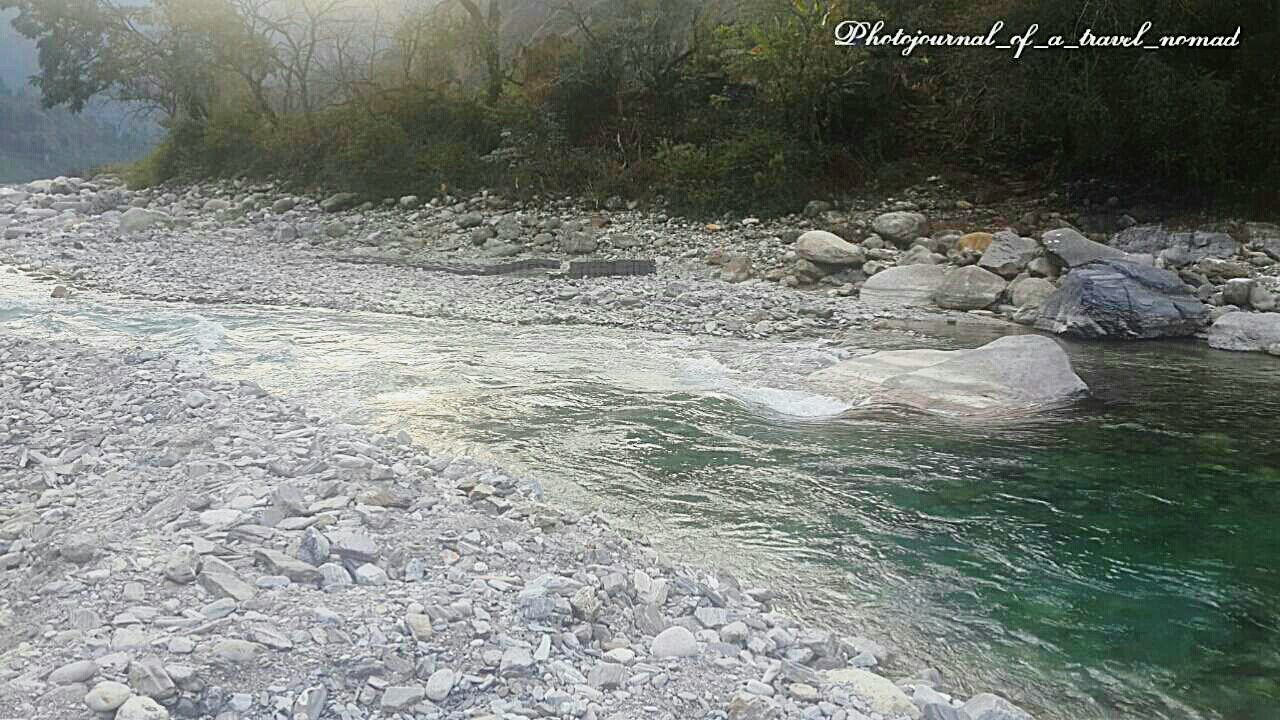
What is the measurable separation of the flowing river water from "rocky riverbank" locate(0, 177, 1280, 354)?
3.52ft

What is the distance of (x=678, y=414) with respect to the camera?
26.7 feet

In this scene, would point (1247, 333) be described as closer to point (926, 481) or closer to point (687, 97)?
point (926, 481)

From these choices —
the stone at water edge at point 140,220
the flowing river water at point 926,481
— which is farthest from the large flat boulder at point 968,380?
the stone at water edge at point 140,220

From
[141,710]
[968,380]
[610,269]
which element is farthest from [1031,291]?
[141,710]

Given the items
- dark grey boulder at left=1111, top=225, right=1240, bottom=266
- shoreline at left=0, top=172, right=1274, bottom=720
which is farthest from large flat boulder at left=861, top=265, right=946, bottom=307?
→ dark grey boulder at left=1111, top=225, right=1240, bottom=266

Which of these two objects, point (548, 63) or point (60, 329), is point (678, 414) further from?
point (548, 63)

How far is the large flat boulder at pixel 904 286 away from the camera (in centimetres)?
1344

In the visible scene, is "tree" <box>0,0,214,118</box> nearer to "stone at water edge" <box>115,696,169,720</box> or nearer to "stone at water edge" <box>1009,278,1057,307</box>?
"stone at water edge" <box>1009,278,1057,307</box>

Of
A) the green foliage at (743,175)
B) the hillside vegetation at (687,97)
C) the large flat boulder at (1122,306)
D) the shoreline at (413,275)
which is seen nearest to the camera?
the large flat boulder at (1122,306)

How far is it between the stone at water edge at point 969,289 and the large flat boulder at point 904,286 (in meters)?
0.16

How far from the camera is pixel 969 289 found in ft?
43.4

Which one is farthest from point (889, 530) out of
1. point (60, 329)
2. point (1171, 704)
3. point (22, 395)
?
point (60, 329)

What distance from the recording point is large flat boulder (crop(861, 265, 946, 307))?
→ 1344 centimetres

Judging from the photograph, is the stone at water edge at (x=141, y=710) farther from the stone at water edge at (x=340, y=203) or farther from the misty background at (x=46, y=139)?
the misty background at (x=46, y=139)
